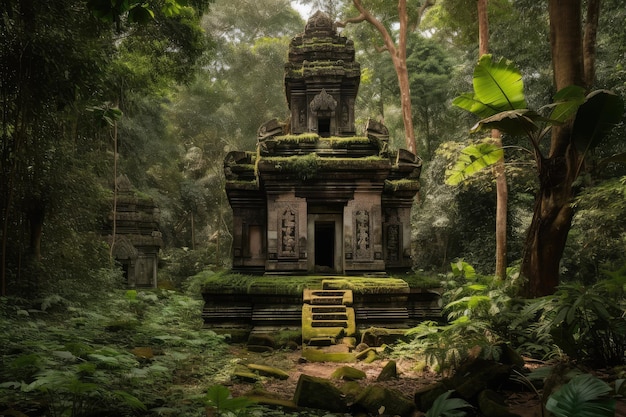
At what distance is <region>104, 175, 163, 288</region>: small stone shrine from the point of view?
17531 mm

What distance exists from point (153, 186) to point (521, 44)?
19.4 m

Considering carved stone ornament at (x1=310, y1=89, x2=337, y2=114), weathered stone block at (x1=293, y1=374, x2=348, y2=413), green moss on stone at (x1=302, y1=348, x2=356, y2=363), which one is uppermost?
carved stone ornament at (x1=310, y1=89, x2=337, y2=114)

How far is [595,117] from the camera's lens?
609 centimetres

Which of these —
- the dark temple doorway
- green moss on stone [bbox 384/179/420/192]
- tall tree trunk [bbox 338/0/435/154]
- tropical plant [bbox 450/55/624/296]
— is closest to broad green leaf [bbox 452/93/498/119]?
tropical plant [bbox 450/55/624/296]

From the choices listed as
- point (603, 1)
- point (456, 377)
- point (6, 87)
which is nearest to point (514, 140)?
point (603, 1)

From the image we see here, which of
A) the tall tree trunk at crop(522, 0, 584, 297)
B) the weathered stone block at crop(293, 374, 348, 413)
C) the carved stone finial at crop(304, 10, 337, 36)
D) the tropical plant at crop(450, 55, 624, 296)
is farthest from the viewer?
the carved stone finial at crop(304, 10, 337, 36)

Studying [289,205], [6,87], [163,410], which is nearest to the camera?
[163,410]

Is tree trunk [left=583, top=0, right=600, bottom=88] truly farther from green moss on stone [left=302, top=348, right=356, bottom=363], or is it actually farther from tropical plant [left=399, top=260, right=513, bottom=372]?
green moss on stone [left=302, top=348, right=356, bottom=363]

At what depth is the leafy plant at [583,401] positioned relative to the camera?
8.79 ft

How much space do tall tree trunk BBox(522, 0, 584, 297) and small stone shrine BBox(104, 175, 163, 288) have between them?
48.9 ft

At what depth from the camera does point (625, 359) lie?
15.9 ft

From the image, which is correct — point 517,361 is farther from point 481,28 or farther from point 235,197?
point 481,28

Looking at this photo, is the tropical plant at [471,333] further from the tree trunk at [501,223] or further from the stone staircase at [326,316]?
the tree trunk at [501,223]

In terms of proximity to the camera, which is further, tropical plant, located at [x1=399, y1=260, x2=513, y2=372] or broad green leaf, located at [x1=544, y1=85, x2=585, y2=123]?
broad green leaf, located at [x1=544, y1=85, x2=585, y2=123]
